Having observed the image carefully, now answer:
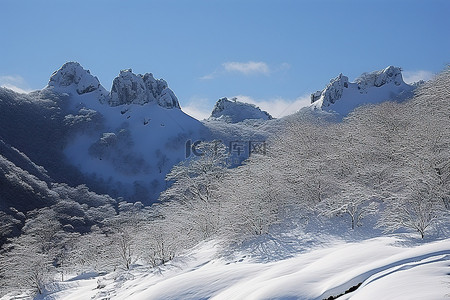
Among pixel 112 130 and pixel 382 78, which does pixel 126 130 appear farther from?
pixel 382 78

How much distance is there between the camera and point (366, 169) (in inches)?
840

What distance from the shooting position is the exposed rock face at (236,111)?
181 m

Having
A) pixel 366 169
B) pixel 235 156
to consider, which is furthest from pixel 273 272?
pixel 235 156

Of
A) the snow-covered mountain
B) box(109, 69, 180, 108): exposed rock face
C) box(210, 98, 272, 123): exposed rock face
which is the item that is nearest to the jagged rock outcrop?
box(109, 69, 180, 108): exposed rock face

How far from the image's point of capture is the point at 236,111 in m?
183

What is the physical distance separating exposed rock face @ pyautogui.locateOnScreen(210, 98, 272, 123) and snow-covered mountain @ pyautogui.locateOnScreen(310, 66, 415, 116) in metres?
33.9

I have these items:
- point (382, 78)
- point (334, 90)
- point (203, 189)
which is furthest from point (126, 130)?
point (382, 78)

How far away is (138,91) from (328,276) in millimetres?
124110

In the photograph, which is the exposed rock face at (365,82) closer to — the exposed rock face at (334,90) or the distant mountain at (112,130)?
the exposed rock face at (334,90)

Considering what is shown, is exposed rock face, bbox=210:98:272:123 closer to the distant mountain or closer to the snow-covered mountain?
the distant mountain

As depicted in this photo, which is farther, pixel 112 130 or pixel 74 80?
pixel 74 80

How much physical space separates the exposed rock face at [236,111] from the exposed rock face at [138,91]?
51.1m

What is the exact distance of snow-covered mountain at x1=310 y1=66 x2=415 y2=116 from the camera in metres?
149

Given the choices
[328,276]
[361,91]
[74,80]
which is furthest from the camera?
[361,91]
